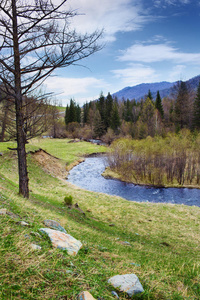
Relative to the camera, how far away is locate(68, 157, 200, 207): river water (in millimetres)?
20984

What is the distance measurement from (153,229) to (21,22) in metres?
11.3

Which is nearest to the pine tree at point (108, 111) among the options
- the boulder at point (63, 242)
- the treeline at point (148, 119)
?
the treeline at point (148, 119)

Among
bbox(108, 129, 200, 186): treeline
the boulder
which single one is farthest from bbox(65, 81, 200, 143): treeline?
the boulder

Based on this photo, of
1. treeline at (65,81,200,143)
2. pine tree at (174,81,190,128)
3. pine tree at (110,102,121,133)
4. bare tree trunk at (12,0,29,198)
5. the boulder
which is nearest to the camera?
the boulder

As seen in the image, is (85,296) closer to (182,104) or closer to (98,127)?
(182,104)

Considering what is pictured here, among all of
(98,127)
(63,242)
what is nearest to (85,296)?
(63,242)

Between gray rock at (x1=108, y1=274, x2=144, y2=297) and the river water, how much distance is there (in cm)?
1873

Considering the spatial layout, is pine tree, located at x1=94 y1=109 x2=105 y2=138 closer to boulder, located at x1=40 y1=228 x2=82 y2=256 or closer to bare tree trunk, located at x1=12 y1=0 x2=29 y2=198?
bare tree trunk, located at x1=12 y1=0 x2=29 y2=198

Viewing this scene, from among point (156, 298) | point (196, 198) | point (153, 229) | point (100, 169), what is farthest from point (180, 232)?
point (100, 169)

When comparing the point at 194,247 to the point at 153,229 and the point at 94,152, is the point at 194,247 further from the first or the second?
the point at 94,152

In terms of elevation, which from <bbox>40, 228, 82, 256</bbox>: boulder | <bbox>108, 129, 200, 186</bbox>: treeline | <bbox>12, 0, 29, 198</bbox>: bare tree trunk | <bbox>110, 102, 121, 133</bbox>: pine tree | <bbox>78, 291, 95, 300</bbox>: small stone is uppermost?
<bbox>110, 102, 121, 133</bbox>: pine tree

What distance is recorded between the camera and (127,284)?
2.46 m

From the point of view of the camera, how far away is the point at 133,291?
93.5 inches

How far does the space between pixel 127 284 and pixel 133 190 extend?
873 inches
